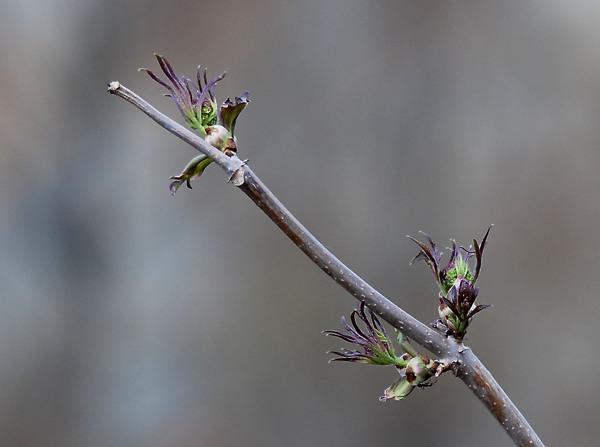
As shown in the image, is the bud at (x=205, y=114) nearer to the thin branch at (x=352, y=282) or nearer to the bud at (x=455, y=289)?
the thin branch at (x=352, y=282)

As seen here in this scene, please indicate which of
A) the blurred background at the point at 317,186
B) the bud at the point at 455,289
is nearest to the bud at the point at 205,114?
the bud at the point at 455,289

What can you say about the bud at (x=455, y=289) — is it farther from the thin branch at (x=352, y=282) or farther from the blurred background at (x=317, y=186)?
the blurred background at (x=317, y=186)

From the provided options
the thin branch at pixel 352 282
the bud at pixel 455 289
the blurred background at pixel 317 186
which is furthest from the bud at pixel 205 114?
the blurred background at pixel 317 186

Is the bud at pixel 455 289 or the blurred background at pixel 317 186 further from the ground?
the blurred background at pixel 317 186

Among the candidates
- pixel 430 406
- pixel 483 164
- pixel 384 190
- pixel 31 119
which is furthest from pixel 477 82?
pixel 31 119

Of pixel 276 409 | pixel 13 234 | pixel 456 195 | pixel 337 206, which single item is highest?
pixel 13 234

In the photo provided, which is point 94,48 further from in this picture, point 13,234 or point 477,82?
point 477,82

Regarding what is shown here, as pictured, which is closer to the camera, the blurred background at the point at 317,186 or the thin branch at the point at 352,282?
the thin branch at the point at 352,282

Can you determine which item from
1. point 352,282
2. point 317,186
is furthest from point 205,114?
point 317,186
